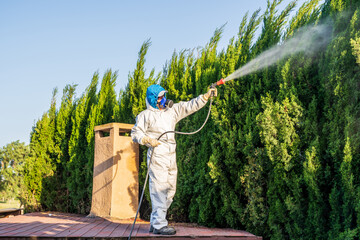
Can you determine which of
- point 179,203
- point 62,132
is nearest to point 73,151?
point 62,132

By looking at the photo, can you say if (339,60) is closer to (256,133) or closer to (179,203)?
(256,133)

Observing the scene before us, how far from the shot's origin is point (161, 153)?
14.4 feet

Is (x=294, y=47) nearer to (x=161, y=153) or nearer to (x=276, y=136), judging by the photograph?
(x=276, y=136)

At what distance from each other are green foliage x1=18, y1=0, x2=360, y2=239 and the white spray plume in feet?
0.33

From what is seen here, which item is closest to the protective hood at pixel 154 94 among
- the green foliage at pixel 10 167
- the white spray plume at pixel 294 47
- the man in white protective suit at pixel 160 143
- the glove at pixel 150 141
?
the man in white protective suit at pixel 160 143

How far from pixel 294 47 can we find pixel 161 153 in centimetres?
241

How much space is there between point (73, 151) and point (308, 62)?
233 inches

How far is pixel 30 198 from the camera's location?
27.8ft

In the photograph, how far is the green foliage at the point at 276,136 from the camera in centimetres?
386

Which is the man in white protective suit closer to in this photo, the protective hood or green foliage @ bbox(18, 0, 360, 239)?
the protective hood

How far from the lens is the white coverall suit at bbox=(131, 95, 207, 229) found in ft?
14.0

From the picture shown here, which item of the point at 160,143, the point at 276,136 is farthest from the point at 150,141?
the point at 276,136

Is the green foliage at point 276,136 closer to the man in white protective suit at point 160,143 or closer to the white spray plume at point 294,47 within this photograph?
the white spray plume at point 294,47

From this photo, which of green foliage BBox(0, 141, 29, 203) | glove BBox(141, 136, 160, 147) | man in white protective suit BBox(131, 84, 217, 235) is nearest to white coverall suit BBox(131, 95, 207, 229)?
man in white protective suit BBox(131, 84, 217, 235)
